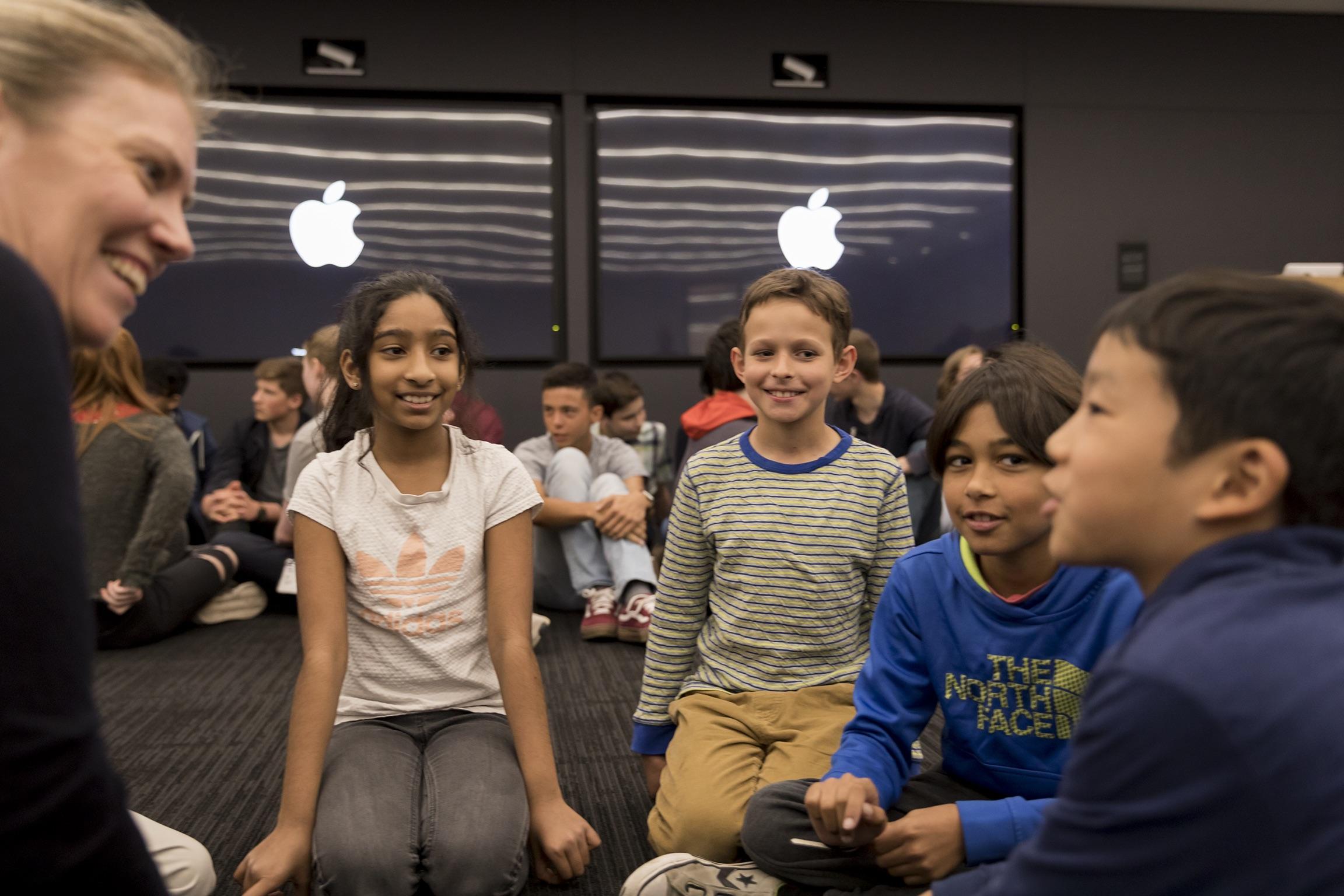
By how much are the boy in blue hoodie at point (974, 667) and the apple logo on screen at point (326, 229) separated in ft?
13.8

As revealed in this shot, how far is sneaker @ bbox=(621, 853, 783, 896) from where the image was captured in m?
1.41

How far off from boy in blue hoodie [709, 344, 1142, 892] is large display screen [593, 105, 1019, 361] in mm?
3922

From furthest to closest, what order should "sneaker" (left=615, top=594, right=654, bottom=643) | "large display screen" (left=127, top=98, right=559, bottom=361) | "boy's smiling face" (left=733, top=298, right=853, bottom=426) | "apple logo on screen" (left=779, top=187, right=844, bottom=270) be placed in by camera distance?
"apple logo on screen" (left=779, top=187, right=844, bottom=270), "large display screen" (left=127, top=98, right=559, bottom=361), "sneaker" (left=615, top=594, right=654, bottom=643), "boy's smiling face" (left=733, top=298, right=853, bottom=426)

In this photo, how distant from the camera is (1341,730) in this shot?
0.58 m

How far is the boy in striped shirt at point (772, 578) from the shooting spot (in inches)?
63.7

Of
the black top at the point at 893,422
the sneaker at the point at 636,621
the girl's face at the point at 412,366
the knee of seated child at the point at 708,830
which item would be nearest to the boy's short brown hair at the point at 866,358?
the black top at the point at 893,422

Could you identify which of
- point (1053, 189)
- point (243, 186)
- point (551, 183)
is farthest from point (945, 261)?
point (243, 186)

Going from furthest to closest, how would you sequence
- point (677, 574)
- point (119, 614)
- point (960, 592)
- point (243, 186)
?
1. point (243, 186)
2. point (119, 614)
3. point (677, 574)
4. point (960, 592)

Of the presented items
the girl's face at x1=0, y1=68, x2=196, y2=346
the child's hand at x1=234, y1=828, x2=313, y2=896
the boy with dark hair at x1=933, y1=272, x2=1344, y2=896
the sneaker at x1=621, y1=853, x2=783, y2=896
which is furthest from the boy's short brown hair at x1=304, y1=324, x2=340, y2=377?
the boy with dark hair at x1=933, y1=272, x2=1344, y2=896

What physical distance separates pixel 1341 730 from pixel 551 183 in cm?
488

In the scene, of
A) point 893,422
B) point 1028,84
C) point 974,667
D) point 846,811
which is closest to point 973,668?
point 974,667

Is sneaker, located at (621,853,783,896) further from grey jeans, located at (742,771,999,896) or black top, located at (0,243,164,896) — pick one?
black top, located at (0,243,164,896)

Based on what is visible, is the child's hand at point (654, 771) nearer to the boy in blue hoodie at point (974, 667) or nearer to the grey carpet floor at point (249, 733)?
the grey carpet floor at point (249, 733)

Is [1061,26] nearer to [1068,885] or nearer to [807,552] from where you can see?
[807,552]
